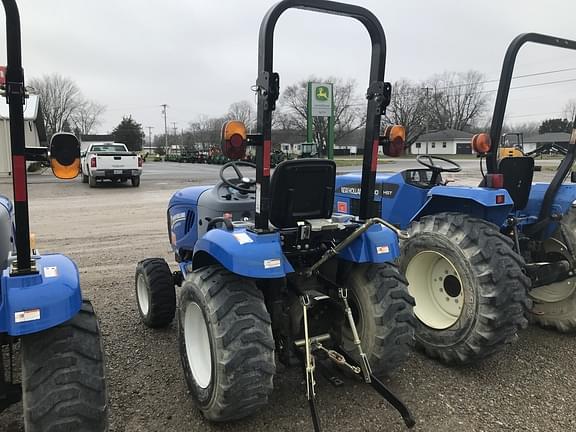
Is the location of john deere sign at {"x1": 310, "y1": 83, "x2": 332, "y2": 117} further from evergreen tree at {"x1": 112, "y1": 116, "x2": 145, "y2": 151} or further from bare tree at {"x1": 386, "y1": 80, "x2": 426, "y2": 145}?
evergreen tree at {"x1": 112, "y1": 116, "x2": 145, "y2": 151}

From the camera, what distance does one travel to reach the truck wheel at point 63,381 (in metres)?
A: 2.07

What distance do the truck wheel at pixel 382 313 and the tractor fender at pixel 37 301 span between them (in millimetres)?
1789

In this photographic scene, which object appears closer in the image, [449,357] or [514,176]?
[449,357]

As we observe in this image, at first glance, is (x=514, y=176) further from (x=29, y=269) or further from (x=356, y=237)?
(x=29, y=269)

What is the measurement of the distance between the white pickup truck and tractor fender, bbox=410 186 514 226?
15.7 m

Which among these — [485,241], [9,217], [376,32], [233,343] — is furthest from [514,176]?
[9,217]

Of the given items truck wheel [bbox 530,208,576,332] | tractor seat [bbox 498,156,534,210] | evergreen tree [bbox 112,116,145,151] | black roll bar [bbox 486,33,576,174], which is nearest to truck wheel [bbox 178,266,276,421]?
black roll bar [bbox 486,33,576,174]

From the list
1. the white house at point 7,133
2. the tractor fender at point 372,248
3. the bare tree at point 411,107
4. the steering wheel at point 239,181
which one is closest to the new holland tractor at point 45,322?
the white house at point 7,133

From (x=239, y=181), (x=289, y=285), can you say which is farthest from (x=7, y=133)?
(x=239, y=181)

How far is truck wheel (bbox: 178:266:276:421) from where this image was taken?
265 centimetres

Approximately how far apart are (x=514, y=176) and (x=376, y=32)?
2.12 meters

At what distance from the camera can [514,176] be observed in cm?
434

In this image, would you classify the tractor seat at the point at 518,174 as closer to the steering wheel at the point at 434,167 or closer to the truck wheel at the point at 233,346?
the steering wheel at the point at 434,167

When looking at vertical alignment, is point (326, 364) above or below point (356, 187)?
below
